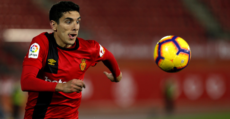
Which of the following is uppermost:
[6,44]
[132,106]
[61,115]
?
[6,44]

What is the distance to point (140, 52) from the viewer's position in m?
13.4

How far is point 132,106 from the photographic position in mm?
12758

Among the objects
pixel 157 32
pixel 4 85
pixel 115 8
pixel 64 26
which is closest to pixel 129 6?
pixel 115 8

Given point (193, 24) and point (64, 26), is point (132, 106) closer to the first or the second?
point (193, 24)

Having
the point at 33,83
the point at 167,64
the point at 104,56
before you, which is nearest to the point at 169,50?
the point at 167,64

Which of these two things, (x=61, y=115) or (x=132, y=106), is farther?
(x=132, y=106)

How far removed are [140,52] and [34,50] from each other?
10166mm

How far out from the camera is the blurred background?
40.6ft

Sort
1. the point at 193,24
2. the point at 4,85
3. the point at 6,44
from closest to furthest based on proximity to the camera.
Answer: the point at 4,85
the point at 6,44
the point at 193,24

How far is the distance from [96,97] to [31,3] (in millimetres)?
4872

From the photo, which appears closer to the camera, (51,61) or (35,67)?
(35,67)

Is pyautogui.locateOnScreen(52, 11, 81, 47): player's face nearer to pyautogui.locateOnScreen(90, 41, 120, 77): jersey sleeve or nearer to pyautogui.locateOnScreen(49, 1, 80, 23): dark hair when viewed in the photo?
pyautogui.locateOnScreen(49, 1, 80, 23): dark hair

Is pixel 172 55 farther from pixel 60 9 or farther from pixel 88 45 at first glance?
pixel 60 9

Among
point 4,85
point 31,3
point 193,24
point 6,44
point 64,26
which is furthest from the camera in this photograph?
point 193,24
